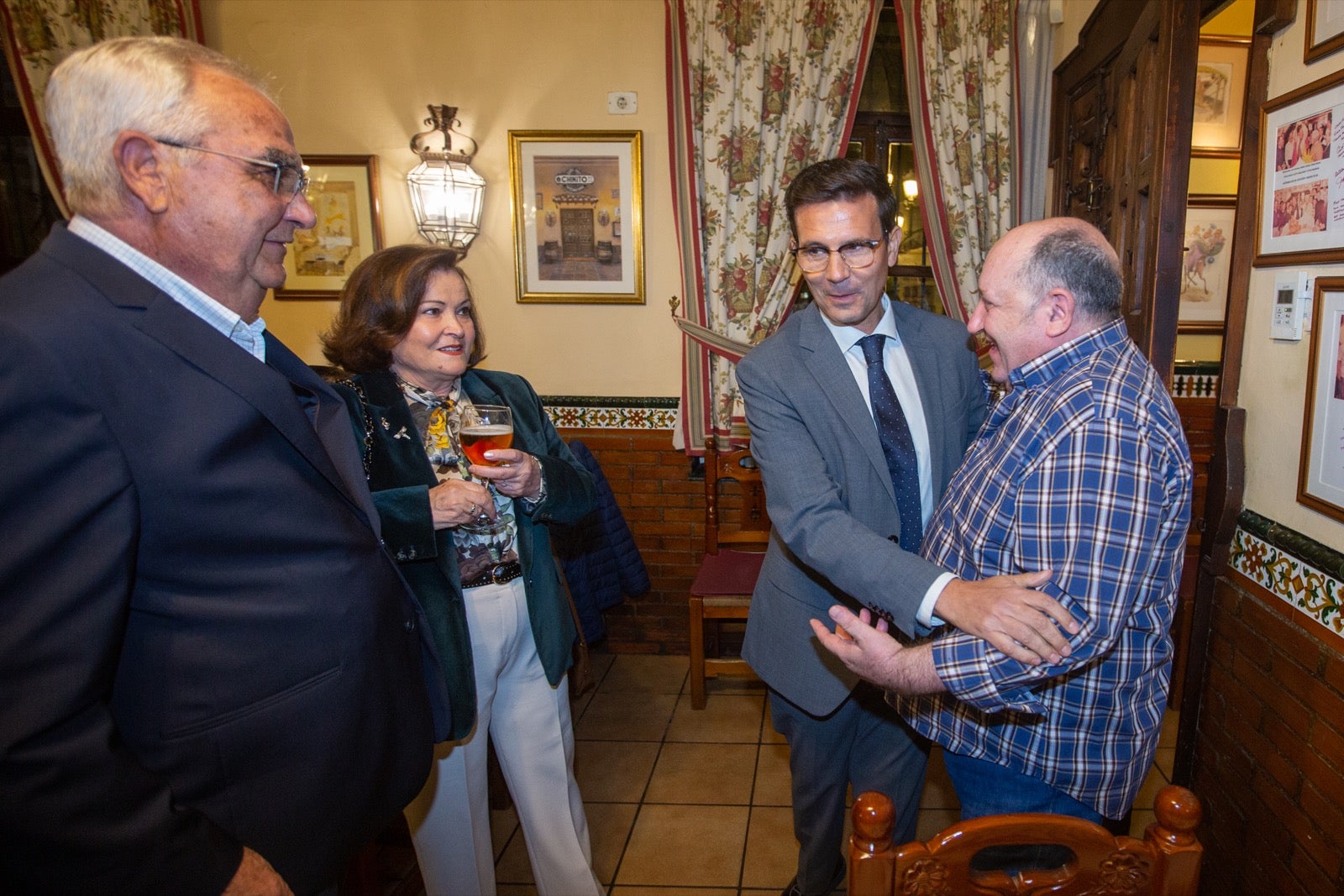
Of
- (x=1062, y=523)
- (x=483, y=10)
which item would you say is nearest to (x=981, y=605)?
(x=1062, y=523)

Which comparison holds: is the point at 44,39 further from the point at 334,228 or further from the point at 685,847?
the point at 685,847

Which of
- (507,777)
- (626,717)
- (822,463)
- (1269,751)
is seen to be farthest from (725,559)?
(1269,751)

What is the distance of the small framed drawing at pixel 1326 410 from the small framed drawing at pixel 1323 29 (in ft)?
1.46

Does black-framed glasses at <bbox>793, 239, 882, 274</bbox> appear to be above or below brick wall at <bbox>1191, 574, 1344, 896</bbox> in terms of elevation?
above

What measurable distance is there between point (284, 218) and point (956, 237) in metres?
3.07

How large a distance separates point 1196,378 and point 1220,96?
1343 mm

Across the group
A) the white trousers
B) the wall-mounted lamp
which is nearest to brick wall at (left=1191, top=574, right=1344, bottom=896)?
the white trousers

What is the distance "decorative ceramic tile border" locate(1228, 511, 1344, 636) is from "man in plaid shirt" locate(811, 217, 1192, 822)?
0.49 m

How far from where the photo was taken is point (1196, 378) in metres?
3.89

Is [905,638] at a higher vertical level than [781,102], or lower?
lower

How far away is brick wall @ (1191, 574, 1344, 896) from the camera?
1.54m

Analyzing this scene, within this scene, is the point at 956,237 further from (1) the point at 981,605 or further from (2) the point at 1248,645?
(1) the point at 981,605

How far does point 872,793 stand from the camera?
902 mm

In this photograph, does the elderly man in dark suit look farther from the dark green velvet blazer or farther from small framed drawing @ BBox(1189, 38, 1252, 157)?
small framed drawing @ BBox(1189, 38, 1252, 157)
